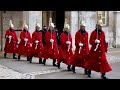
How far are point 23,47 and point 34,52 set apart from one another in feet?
2.82

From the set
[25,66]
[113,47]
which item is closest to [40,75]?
[25,66]

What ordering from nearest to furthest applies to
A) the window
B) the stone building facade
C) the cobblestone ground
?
the cobblestone ground, the stone building facade, the window

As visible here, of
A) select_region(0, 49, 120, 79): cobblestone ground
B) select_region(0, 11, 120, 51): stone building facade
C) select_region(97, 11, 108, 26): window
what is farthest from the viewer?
select_region(97, 11, 108, 26): window

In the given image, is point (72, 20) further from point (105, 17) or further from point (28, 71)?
point (28, 71)

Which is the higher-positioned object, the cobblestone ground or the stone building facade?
the stone building facade

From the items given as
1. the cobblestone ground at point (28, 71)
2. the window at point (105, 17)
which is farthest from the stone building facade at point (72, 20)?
the cobblestone ground at point (28, 71)

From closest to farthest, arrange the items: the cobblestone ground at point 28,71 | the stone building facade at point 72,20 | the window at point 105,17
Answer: the cobblestone ground at point 28,71, the stone building facade at point 72,20, the window at point 105,17

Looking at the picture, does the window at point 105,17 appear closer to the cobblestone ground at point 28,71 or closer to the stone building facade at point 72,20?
the stone building facade at point 72,20

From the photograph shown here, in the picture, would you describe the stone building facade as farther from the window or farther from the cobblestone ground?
the cobblestone ground

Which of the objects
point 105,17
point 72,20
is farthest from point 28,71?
point 105,17

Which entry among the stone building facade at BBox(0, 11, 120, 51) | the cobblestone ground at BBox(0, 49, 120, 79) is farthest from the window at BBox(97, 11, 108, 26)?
the cobblestone ground at BBox(0, 49, 120, 79)
